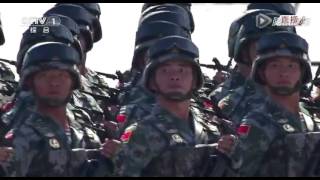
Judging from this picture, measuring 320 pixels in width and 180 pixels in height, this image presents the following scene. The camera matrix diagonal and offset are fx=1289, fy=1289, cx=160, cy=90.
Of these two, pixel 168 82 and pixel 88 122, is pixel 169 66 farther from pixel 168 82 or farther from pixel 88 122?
pixel 88 122

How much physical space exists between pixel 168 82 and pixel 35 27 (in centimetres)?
375

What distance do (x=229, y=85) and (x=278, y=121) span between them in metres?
4.65

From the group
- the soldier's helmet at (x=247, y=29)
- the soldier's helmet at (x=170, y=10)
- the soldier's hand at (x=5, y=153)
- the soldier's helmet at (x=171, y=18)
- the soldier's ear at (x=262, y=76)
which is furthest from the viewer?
the soldier's helmet at (x=170, y=10)

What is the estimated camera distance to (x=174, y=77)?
16734 mm

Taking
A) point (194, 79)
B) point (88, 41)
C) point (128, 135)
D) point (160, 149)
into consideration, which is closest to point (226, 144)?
point (160, 149)

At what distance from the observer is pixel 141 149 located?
53.7 feet

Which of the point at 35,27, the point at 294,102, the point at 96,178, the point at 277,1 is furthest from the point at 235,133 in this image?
the point at 277,1

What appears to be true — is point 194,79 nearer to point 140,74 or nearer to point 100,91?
point 140,74

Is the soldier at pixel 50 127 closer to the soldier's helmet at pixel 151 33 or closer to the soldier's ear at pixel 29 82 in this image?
the soldier's ear at pixel 29 82

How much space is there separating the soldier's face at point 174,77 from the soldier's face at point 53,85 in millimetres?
1210

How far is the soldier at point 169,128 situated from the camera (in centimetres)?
1641

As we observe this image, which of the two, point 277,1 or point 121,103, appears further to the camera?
point 277,1

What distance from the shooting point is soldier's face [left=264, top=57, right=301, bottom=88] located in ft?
55.3

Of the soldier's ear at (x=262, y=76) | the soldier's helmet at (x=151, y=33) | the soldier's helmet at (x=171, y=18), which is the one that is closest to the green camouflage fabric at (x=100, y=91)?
the soldier's helmet at (x=151, y=33)
